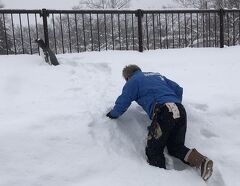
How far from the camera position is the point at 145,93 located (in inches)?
189

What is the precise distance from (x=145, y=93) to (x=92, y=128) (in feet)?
2.58

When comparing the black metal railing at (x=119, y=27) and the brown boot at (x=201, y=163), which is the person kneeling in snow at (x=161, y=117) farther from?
the black metal railing at (x=119, y=27)

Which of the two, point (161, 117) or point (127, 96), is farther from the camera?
point (127, 96)

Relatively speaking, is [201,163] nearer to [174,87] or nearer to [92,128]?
[174,87]

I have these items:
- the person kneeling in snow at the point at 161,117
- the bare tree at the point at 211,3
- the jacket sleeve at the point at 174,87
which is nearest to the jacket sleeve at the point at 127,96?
the person kneeling in snow at the point at 161,117

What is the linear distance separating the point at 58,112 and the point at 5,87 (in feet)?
4.78

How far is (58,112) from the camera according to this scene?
5062mm

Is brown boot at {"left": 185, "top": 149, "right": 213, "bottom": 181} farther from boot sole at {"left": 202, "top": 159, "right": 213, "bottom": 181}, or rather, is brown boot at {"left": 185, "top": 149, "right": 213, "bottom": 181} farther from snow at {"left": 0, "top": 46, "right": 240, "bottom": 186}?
snow at {"left": 0, "top": 46, "right": 240, "bottom": 186}

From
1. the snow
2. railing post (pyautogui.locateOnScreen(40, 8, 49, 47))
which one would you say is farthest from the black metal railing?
the snow

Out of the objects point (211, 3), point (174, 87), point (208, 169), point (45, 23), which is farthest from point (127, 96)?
point (211, 3)

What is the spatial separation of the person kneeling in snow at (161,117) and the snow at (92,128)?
0.16 m

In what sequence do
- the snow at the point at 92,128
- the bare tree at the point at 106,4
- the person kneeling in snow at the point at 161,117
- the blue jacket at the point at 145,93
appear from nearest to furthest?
the snow at the point at 92,128, the person kneeling in snow at the point at 161,117, the blue jacket at the point at 145,93, the bare tree at the point at 106,4

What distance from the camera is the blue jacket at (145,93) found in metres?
4.73

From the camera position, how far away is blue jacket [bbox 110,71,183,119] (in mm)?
4730
